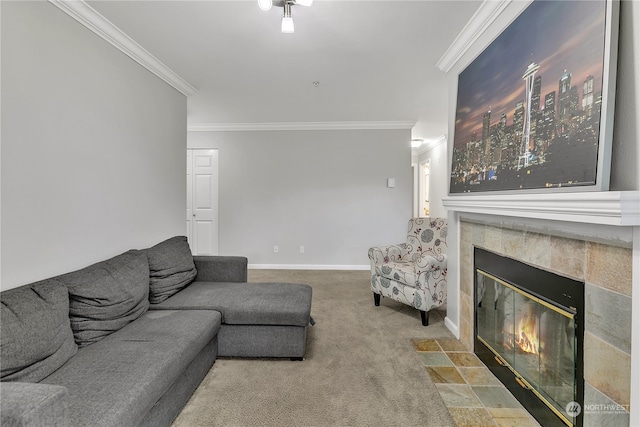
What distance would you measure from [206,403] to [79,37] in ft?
8.09

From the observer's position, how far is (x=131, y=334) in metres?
1.68

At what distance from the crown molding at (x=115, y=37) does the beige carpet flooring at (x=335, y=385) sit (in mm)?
2507

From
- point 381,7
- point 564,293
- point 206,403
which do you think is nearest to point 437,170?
point 381,7

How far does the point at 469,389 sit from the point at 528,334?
1.67ft

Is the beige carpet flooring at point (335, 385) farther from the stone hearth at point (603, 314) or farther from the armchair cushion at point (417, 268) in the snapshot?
the stone hearth at point (603, 314)

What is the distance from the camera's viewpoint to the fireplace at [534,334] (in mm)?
1314

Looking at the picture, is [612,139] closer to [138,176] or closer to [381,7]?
[381,7]

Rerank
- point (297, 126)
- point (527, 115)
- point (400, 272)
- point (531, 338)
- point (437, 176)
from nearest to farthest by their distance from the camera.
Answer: point (527, 115) → point (531, 338) → point (400, 272) → point (297, 126) → point (437, 176)

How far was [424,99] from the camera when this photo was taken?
3693mm

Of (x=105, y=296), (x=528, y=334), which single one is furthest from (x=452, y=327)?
(x=105, y=296)

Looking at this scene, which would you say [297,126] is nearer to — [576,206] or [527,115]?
[527,115]

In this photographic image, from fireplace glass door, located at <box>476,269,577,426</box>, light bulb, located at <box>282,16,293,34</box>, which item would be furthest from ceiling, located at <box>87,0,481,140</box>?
fireplace glass door, located at <box>476,269,577,426</box>

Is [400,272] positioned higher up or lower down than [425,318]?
higher up

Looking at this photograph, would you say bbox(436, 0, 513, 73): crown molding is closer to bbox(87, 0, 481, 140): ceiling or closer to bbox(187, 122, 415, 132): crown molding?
bbox(87, 0, 481, 140): ceiling
